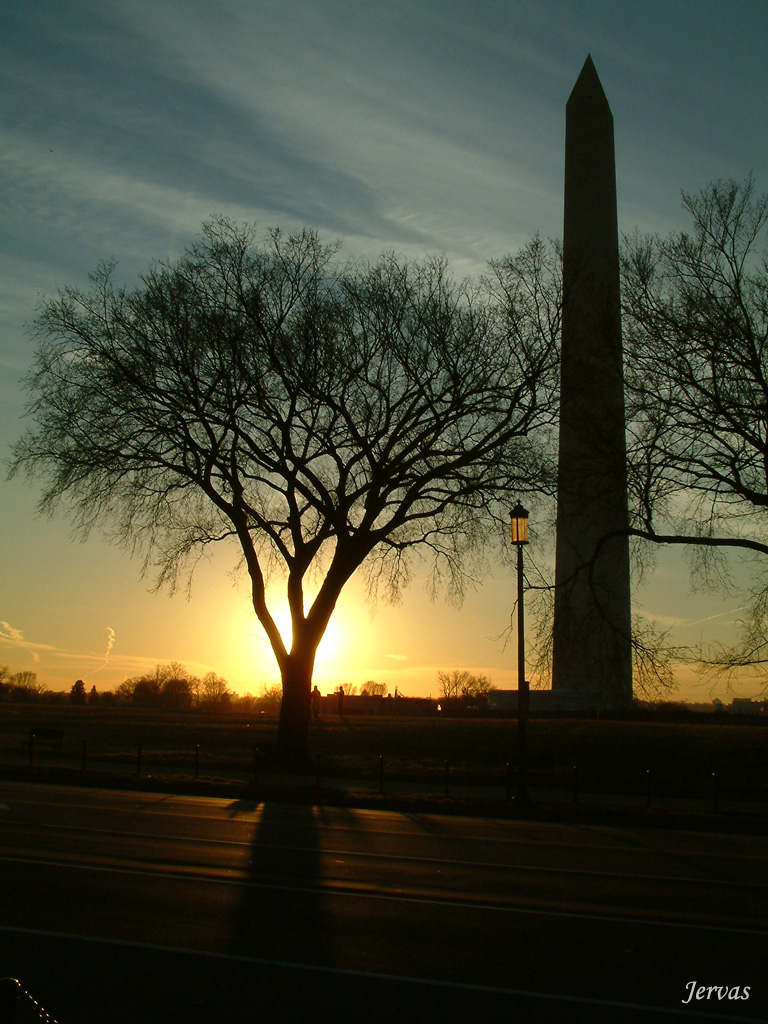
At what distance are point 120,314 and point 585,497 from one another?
1304cm

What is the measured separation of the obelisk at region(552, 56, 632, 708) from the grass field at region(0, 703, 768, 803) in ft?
7.97

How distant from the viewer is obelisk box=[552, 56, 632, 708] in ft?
69.9

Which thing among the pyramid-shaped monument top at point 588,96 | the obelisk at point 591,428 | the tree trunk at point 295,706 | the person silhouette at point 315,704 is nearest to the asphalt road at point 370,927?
the obelisk at point 591,428

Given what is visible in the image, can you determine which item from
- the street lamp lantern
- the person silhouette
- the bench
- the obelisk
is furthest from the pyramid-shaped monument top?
the bench

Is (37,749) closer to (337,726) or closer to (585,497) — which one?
(337,726)

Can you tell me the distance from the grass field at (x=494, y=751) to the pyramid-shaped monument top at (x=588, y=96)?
2375 centimetres

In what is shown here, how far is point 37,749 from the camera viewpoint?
28.6 m

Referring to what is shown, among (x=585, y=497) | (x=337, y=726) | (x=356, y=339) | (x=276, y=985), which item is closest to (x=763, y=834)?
(x=585, y=497)

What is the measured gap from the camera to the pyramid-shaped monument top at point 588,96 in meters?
38.5

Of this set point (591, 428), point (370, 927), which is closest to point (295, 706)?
point (591, 428)

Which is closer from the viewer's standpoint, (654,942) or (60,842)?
(654,942)

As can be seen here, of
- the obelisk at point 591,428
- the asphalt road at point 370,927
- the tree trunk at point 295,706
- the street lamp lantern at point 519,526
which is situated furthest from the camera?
the tree trunk at point 295,706

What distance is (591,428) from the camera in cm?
2178

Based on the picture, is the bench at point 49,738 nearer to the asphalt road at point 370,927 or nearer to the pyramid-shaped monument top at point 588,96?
the asphalt road at point 370,927
